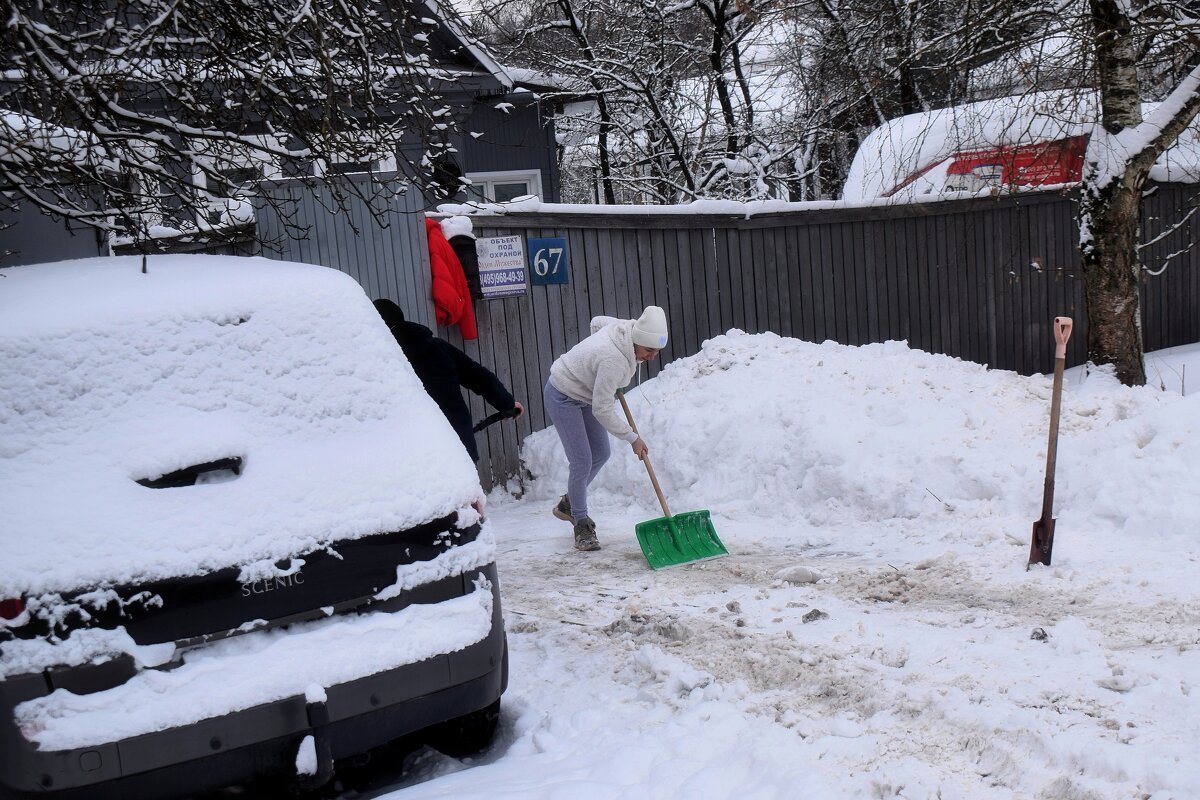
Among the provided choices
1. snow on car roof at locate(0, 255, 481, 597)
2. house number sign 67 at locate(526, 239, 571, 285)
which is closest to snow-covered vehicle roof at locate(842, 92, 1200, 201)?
house number sign 67 at locate(526, 239, 571, 285)

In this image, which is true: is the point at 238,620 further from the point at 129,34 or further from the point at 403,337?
the point at 129,34

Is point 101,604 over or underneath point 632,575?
over

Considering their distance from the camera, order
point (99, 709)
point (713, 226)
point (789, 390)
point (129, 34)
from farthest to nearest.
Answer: point (713, 226) → point (789, 390) → point (129, 34) → point (99, 709)

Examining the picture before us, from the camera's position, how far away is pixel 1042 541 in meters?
5.34

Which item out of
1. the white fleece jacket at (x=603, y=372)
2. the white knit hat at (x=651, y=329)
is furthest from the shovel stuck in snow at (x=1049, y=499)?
the white fleece jacket at (x=603, y=372)

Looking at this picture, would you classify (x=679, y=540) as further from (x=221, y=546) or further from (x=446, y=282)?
(x=221, y=546)

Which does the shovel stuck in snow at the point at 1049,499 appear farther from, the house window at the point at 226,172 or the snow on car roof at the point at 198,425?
the house window at the point at 226,172

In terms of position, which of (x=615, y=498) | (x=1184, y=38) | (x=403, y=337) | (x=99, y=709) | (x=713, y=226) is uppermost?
(x=1184, y=38)

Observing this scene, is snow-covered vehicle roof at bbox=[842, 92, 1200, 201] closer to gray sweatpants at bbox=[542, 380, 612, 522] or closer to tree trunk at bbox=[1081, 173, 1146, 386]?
tree trunk at bbox=[1081, 173, 1146, 386]

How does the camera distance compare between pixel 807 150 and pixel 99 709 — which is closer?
pixel 99 709

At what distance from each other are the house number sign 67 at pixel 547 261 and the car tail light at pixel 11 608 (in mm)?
6358

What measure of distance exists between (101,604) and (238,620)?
38cm

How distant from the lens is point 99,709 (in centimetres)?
279

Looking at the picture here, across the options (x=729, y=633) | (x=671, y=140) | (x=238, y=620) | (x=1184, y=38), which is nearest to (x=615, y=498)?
(x=729, y=633)
